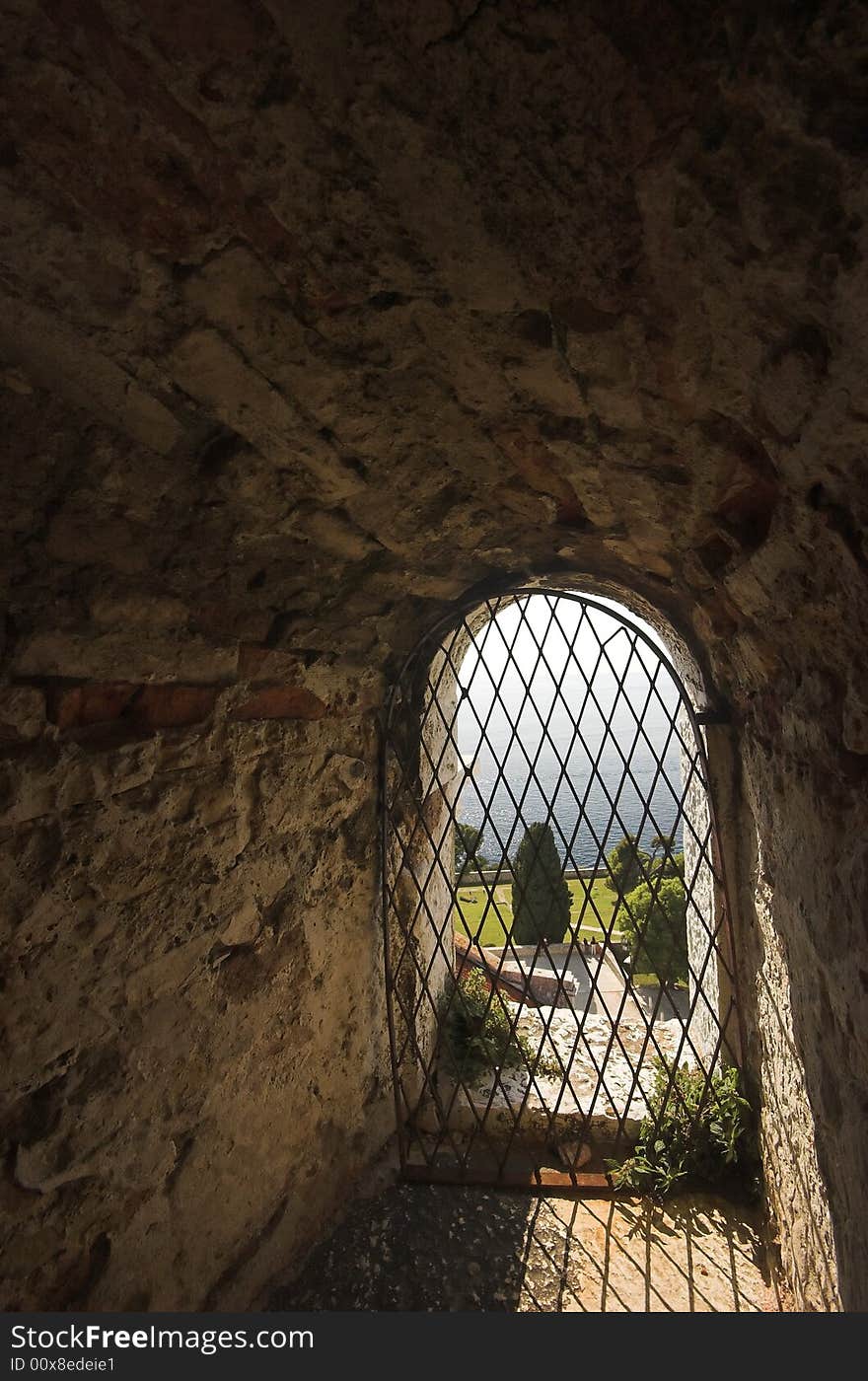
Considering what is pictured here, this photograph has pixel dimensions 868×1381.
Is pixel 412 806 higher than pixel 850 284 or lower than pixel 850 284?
lower

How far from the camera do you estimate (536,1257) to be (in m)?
1.86

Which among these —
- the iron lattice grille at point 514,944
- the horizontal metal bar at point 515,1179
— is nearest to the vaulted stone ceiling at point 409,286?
the iron lattice grille at point 514,944

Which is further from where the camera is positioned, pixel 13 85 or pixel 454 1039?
pixel 454 1039

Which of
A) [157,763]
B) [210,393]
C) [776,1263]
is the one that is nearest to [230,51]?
[210,393]

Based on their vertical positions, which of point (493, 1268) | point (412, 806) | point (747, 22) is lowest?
point (493, 1268)

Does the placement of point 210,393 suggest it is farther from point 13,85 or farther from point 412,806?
point 412,806

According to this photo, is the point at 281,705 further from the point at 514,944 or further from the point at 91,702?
the point at 514,944

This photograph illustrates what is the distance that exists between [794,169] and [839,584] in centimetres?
50

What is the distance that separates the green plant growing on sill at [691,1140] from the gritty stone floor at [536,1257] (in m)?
0.06

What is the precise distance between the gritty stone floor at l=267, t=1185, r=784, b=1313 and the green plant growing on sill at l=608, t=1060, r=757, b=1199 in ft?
0.21

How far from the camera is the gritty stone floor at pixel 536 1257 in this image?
170cm

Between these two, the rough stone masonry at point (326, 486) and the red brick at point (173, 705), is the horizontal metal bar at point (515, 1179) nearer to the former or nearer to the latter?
the rough stone masonry at point (326, 486)

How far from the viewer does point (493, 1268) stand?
181 centimetres

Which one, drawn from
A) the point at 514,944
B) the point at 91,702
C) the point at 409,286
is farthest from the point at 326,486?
the point at 514,944
